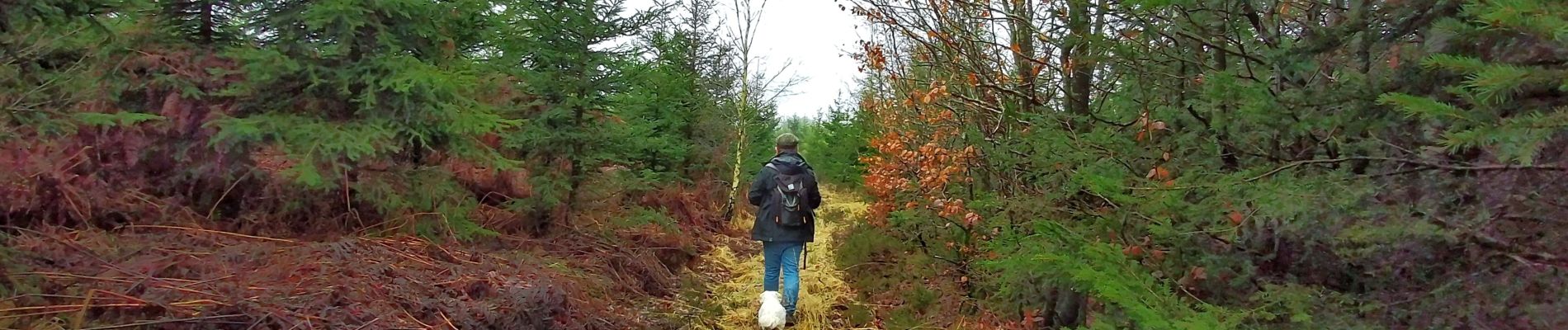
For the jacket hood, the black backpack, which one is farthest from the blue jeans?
the jacket hood

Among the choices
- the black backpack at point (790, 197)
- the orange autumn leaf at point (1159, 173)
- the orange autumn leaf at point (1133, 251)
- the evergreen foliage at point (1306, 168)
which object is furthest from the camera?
the black backpack at point (790, 197)

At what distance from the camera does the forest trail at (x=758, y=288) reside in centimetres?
643

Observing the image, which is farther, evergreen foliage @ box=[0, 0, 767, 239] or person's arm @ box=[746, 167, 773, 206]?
person's arm @ box=[746, 167, 773, 206]

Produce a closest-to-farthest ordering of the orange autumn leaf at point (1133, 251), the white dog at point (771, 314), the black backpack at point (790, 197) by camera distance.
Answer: the orange autumn leaf at point (1133, 251)
the white dog at point (771, 314)
the black backpack at point (790, 197)

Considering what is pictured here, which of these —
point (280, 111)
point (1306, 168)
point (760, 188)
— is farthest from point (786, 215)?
point (280, 111)

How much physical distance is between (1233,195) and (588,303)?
450 cm

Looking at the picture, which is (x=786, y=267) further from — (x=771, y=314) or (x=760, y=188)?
(x=760, y=188)

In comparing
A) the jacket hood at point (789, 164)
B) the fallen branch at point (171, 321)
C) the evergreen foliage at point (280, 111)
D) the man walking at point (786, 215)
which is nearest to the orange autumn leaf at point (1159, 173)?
the man walking at point (786, 215)

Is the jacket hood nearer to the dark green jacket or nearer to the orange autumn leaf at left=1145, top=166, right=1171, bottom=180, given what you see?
the dark green jacket

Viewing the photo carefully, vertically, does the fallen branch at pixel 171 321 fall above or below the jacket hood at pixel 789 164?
below

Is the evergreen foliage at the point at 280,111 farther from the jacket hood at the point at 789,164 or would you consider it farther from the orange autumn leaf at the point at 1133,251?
the orange autumn leaf at the point at 1133,251

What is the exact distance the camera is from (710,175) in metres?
17.1

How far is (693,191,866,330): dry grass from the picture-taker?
21.2 ft

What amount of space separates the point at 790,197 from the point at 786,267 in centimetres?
61
